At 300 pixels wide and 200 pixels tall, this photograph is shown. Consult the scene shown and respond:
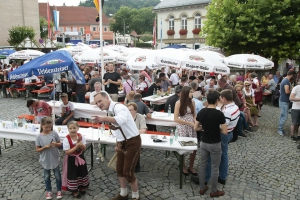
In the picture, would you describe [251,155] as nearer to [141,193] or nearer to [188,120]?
[188,120]

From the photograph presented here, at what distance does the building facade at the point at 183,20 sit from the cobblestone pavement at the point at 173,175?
105 feet

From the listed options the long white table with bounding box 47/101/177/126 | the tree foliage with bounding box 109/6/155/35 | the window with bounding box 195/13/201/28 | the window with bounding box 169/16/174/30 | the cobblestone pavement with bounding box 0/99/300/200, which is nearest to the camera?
the cobblestone pavement with bounding box 0/99/300/200

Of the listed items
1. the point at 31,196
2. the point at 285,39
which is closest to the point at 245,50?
the point at 285,39

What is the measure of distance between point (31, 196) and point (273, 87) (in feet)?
37.7

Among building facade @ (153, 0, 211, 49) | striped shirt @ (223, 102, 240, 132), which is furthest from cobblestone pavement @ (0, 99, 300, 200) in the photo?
building facade @ (153, 0, 211, 49)

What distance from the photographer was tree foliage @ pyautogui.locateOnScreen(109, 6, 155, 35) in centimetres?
8138

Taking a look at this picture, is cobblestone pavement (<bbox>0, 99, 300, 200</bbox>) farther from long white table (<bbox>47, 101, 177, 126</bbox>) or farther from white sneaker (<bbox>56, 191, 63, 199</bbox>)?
long white table (<bbox>47, 101, 177, 126</bbox>)

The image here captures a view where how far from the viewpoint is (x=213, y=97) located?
4473mm

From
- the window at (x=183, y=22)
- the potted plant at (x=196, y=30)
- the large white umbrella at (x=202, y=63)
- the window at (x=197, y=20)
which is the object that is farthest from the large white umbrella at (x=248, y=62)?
the window at (x=183, y=22)

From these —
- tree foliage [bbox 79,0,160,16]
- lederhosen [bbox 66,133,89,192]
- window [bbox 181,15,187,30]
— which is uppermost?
tree foliage [bbox 79,0,160,16]

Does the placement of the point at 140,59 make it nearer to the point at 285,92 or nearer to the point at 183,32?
the point at 285,92

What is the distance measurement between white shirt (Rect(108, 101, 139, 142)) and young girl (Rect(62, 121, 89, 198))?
921mm

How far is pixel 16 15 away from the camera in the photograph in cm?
4025

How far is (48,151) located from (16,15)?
137 ft
